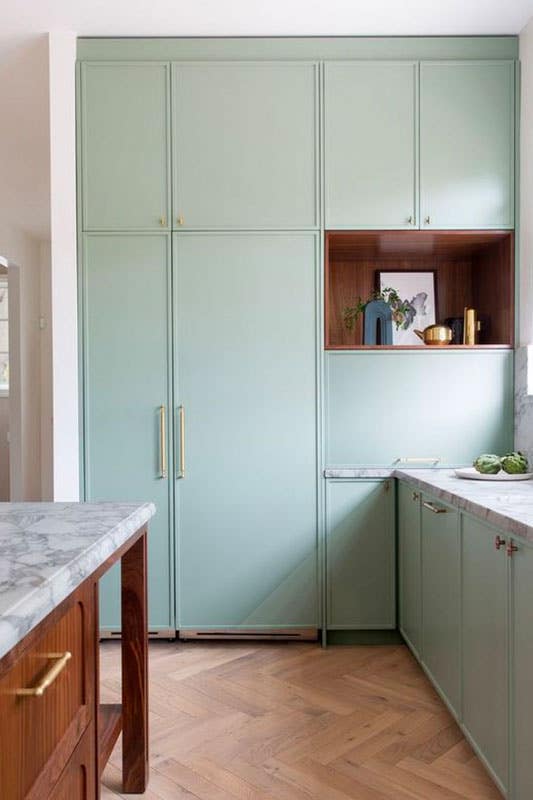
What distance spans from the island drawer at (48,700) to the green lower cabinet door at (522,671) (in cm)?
99

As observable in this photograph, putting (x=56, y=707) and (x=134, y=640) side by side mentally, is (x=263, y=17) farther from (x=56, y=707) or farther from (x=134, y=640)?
(x=56, y=707)

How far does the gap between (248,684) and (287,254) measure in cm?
185

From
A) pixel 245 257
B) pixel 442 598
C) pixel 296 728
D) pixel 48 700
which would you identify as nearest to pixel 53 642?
pixel 48 700

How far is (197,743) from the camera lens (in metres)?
2.01

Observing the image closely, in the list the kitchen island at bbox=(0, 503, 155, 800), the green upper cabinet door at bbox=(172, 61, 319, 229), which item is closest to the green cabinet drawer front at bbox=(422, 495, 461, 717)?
the kitchen island at bbox=(0, 503, 155, 800)

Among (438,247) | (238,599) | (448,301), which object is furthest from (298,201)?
(238,599)

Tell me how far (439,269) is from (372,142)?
2.60ft

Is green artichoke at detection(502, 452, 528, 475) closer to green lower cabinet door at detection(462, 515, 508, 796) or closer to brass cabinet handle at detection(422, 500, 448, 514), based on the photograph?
brass cabinet handle at detection(422, 500, 448, 514)

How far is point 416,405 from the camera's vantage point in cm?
288

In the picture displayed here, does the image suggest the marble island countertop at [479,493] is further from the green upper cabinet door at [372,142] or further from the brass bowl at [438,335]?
the green upper cabinet door at [372,142]

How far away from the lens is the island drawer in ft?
2.54

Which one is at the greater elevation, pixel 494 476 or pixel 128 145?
pixel 128 145

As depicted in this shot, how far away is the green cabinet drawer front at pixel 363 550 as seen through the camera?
2.83 m

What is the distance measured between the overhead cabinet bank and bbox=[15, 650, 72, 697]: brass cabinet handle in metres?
1.85
